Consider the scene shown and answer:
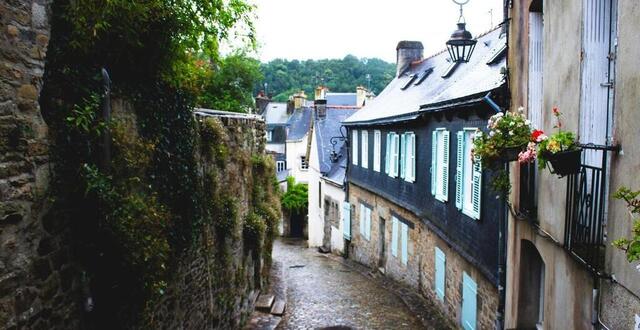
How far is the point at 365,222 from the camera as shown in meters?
20.0

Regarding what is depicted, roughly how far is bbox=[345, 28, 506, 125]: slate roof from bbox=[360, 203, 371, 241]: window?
3.40 metres

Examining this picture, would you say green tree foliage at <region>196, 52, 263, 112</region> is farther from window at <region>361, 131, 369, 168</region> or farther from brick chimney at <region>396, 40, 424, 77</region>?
brick chimney at <region>396, 40, 424, 77</region>

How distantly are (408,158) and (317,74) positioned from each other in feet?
191

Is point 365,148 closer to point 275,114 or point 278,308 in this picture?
point 278,308

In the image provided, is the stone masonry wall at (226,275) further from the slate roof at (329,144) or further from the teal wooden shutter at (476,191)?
the slate roof at (329,144)

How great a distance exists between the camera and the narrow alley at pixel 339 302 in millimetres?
12305

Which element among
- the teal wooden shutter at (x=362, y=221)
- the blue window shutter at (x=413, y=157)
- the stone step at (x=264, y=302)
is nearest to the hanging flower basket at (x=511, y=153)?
the blue window shutter at (x=413, y=157)

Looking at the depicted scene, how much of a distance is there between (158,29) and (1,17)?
188cm

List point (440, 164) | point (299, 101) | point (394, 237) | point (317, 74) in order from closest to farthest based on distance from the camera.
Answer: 1. point (440, 164)
2. point (394, 237)
3. point (299, 101)
4. point (317, 74)

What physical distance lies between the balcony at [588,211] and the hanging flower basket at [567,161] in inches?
2.6

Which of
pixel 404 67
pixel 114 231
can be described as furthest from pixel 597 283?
pixel 404 67

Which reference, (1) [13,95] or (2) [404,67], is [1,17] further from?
(2) [404,67]

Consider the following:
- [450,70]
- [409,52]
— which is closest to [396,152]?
[450,70]

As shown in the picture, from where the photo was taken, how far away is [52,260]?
4227 millimetres
